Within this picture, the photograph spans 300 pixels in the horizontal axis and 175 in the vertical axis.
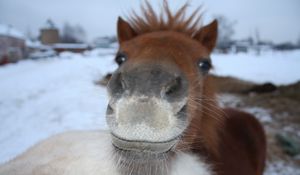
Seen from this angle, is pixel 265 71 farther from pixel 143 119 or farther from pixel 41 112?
pixel 143 119

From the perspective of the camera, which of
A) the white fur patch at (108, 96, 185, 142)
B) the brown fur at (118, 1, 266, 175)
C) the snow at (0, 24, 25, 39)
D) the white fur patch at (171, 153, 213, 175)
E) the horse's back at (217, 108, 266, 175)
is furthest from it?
the snow at (0, 24, 25, 39)

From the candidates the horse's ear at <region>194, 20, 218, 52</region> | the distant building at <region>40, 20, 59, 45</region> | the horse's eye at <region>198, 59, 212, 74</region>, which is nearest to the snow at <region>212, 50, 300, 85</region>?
the horse's ear at <region>194, 20, 218, 52</region>

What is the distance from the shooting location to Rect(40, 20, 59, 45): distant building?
69.8m

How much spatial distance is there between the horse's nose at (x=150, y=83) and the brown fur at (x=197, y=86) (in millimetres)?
149

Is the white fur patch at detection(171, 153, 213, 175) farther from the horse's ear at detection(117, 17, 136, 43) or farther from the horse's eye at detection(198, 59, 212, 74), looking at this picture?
the horse's ear at detection(117, 17, 136, 43)

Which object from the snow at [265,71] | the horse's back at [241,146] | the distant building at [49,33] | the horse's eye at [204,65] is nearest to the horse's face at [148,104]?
the horse's eye at [204,65]

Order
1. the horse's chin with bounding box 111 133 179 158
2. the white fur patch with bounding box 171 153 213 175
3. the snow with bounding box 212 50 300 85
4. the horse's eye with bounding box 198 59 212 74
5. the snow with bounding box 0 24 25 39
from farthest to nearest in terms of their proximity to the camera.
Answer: the snow with bounding box 0 24 25 39 < the snow with bounding box 212 50 300 85 < the horse's eye with bounding box 198 59 212 74 < the white fur patch with bounding box 171 153 213 175 < the horse's chin with bounding box 111 133 179 158

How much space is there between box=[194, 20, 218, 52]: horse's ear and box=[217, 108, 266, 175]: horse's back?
3.82 feet

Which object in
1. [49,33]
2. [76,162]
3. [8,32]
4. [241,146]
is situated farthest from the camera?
[49,33]

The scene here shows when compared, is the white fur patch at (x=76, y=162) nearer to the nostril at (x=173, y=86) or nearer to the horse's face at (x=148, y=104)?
the horse's face at (x=148, y=104)

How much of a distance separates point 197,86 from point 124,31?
3.71 ft

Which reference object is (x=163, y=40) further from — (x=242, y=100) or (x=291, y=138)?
(x=242, y=100)

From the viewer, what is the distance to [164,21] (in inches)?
110

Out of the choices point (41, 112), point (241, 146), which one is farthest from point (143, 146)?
point (41, 112)
